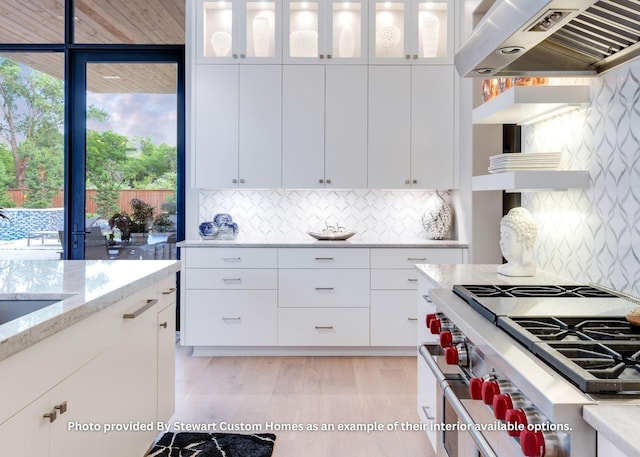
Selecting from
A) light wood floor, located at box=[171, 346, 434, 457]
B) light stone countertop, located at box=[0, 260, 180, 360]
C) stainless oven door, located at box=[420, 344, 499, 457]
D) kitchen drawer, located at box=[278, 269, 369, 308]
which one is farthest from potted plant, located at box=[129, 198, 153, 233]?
stainless oven door, located at box=[420, 344, 499, 457]

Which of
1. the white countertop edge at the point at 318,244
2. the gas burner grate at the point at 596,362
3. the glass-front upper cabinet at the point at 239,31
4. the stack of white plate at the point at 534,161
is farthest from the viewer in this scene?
the glass-front upper cabinet at the point at 239,31

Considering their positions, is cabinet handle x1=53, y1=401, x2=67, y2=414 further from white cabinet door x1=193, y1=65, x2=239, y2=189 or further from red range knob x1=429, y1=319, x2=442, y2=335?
white cabinet door x1=193, y1=65, x2=239, y2=189

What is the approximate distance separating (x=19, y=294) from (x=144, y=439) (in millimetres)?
836

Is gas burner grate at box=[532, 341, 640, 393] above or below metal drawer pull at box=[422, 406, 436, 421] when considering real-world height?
above

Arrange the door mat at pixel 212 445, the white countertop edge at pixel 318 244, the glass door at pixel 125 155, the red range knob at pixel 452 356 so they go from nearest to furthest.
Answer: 1. the red range knob at pixel 452 356
2. the door mat at pixel 212 445
3. the white countertop edge at pixel 318 244
4. the glass door at pixel 125 155

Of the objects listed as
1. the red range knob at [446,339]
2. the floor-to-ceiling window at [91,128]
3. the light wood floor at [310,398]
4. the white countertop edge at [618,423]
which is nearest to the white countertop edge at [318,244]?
the floor-to-ceiling window at [91,128]

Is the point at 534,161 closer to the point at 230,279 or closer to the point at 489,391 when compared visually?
the point at 489,391

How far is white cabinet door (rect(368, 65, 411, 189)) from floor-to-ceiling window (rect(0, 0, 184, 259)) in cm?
169

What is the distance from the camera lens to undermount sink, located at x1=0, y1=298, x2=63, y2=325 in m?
1.52

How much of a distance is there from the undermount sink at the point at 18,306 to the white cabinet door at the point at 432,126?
2.93 meters

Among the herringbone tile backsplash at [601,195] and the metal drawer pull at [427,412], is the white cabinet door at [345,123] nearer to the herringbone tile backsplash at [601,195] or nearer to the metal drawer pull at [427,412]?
the herringbone tile backsplash at [601,195]

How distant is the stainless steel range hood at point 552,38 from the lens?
4.01 ft

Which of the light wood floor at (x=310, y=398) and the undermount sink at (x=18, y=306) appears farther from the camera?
the light wood floor at (x=310, y=398)

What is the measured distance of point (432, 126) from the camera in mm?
3879
